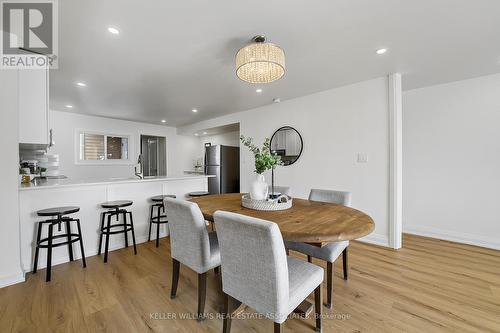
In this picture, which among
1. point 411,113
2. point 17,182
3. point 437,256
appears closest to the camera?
point 17,182

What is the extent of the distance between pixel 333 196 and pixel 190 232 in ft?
4.94

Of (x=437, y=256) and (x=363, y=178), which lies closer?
(x=437, y=256)

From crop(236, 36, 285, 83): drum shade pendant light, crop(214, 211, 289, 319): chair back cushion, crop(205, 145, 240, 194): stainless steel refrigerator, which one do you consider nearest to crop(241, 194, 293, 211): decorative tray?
crop(214, 211, 289, 319): chair back cushion

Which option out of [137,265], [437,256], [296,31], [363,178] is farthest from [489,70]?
[137,265]

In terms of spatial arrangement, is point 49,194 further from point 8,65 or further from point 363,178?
point 363,178

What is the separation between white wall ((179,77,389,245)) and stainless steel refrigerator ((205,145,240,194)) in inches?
66.8

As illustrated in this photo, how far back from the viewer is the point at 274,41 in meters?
2.04

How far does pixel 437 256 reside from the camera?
257 centimetres

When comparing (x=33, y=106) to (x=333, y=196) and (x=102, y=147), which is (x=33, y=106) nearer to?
(x=333, y=196)

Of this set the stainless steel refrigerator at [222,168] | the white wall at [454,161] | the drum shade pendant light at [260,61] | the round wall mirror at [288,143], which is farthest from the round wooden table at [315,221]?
the stainless steel refrigerator at [222,168]

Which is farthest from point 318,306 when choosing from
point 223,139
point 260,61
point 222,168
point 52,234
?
point 223,139

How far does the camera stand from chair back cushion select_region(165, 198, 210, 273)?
1.50 meters

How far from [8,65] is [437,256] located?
16.6 ft

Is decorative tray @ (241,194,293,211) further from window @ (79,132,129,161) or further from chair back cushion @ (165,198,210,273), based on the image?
window @ (79,132,129,161)
